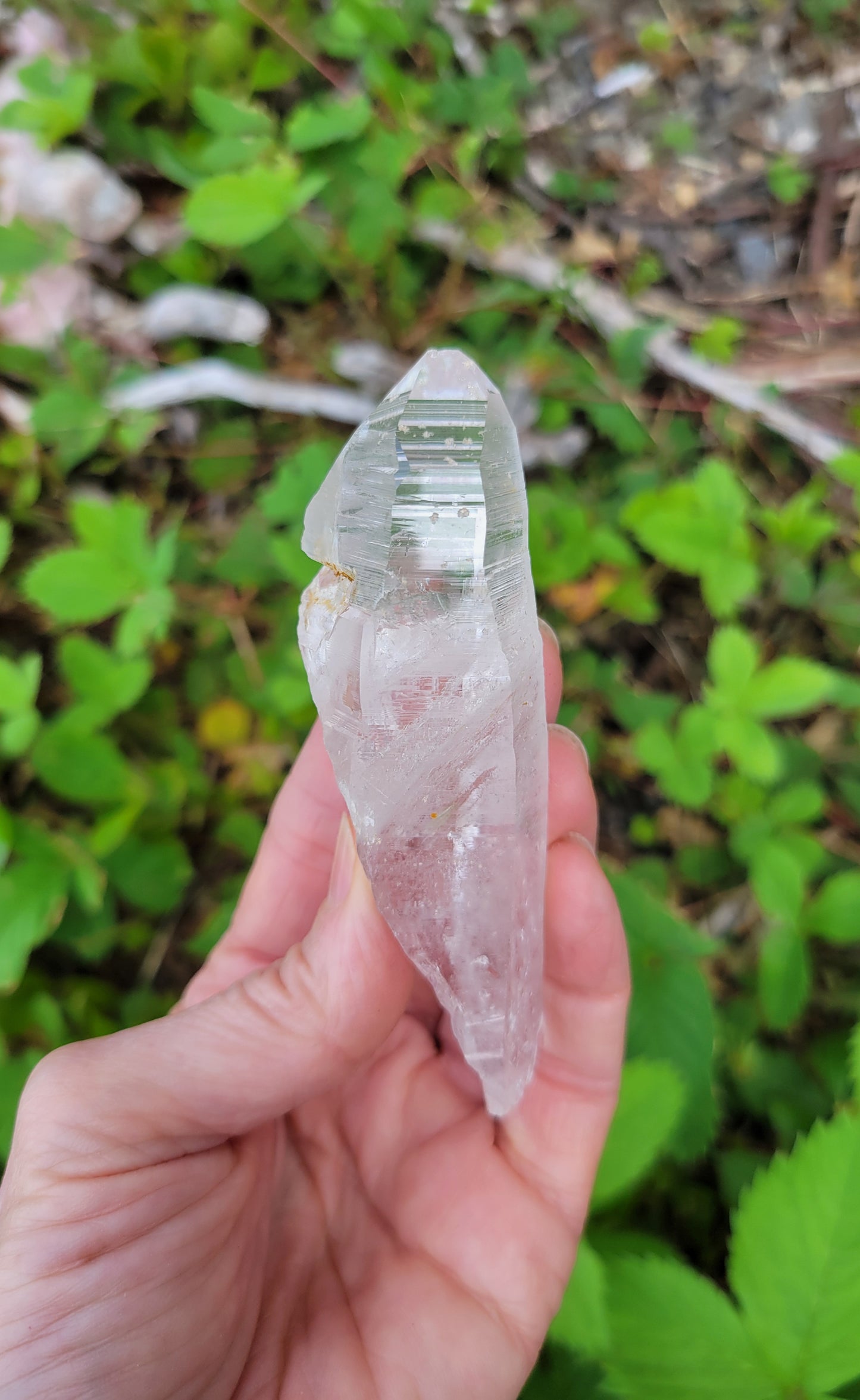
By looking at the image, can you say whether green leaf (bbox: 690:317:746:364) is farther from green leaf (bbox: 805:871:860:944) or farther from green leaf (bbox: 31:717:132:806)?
green leaf (bbox: 31:717:132:806)

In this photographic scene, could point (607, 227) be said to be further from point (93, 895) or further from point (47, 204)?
point (93, 895)

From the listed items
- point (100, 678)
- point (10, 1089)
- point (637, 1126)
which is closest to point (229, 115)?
point (100, 678)

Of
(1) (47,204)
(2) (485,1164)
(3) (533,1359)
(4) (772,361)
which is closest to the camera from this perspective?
(3) (533,1359)

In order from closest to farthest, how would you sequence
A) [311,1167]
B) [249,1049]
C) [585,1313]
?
[249,1049] < [585,1313] < [311,1167]

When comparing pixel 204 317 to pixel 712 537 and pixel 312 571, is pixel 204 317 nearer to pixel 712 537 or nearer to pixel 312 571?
pixel 312 571

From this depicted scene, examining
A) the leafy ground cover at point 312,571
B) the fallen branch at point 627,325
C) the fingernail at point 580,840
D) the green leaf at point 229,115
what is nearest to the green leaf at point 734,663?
the leafy ground cover at point 312,571

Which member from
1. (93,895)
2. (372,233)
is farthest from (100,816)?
(372,233)
